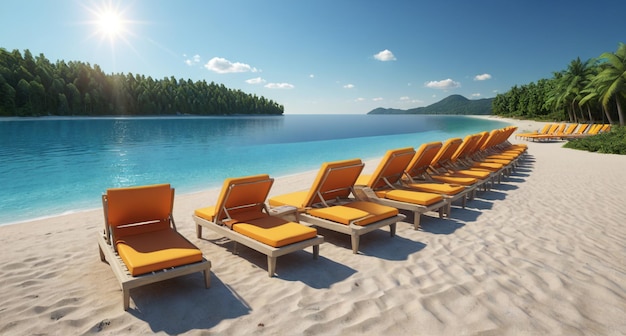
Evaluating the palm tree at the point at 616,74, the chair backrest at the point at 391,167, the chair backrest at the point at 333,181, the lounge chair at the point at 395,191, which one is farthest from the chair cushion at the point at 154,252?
the palm tree at the point at 616,74

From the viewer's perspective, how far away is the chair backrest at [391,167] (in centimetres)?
583

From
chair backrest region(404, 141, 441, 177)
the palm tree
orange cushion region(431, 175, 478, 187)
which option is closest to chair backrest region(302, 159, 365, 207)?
chair backrest region(404, 141, 441, 177)

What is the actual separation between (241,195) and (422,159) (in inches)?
162

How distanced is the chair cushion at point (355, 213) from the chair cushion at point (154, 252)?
1.80 meters


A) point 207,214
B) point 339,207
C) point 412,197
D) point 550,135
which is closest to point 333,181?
point 339,207

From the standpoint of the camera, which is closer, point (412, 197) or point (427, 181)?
point (412, 197)

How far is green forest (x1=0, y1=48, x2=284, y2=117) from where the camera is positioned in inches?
2309

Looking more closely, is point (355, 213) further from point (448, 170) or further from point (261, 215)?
point (448, 170)

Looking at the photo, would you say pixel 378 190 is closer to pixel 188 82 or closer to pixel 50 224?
pixel 50 224

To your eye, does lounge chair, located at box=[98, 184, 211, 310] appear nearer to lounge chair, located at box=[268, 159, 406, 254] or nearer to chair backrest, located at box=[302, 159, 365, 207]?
lounge chair, located at box=[268, 159, 406, 254]

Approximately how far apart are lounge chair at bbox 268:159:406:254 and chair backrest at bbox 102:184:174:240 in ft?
5.72

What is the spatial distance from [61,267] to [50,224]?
2880 millimetres

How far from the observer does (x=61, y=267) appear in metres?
3.92

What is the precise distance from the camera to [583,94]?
136 ft
